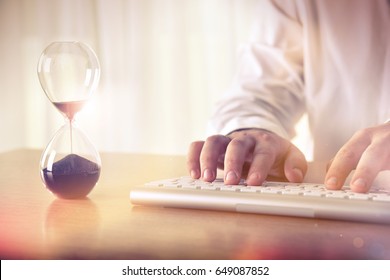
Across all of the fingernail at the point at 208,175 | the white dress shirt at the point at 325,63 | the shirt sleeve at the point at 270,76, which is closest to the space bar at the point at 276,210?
the fingernail at the point at 208,175

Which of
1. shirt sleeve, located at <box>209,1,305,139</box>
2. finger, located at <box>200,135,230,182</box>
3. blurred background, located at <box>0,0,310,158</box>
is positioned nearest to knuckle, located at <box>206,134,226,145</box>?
finger, located at <box>200,135,230,182</box>

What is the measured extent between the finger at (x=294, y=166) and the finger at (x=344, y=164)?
48 mm

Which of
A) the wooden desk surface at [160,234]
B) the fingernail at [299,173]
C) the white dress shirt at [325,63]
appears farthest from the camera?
the white dress shirt at [325,63]

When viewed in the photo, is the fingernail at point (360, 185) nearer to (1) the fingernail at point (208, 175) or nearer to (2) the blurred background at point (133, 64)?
(1) the fingernail at point (208, 175)

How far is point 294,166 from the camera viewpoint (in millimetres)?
708

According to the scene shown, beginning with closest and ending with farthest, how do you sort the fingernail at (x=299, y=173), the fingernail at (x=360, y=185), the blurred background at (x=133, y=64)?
the fingernail at (x=360, y=185) → the fingernail at (x=299, y=173) → the blurred background at (x=133, y=64)

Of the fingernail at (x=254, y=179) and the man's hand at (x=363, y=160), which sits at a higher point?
the man's hand at (x=363, y=160)

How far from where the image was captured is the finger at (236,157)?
0.64 meters

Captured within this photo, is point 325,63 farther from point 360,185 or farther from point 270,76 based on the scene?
point 360,185

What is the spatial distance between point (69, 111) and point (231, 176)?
20 cm

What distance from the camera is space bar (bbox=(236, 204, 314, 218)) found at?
54 centimetres

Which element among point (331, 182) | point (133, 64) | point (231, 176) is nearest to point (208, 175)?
point (231, 176)

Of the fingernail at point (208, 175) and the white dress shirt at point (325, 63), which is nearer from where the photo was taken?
the fingernail at point (208, 175)
